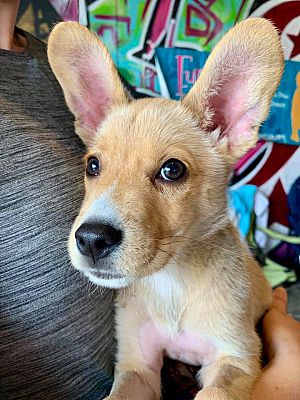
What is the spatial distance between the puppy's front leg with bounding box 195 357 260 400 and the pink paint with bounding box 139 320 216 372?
40mm

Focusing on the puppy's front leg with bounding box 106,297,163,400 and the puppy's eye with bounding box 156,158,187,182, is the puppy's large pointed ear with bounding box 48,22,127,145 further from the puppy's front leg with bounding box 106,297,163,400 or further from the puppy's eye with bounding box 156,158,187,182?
the puppy's front leg with bounding box 106,297,163,400

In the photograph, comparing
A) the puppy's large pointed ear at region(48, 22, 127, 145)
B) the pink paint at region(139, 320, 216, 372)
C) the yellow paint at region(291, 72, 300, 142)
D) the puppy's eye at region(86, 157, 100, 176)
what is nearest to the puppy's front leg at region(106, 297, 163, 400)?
the pink paint at region(139, 320, 216, 372)

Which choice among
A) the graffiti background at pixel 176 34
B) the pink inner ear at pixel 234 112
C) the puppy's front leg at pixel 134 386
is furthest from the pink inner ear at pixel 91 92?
the graffiti background at pixel 176 34

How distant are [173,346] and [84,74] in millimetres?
786

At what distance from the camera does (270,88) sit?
4.29 feet

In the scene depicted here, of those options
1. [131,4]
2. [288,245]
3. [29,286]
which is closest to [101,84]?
[29,286]

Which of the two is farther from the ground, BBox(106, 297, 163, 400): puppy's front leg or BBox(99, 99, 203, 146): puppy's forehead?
BBox(99, 99, 203, 146): puppy's forehead

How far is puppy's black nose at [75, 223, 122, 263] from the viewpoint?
1.07m

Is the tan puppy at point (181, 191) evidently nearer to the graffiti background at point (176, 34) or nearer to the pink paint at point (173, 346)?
the pink paint at point (173, 346)

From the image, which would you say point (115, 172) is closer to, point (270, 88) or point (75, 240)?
point (75, 240)

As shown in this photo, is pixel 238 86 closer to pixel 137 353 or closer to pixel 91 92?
pixel 91 92

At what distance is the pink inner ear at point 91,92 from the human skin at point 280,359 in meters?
0.79

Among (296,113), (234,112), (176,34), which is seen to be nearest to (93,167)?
(234,112)

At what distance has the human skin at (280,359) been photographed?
4.36 feet
